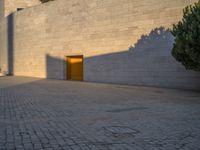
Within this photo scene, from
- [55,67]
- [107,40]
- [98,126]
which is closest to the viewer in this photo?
[98,126]

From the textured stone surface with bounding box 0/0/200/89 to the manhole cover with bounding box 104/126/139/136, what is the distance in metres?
12.2

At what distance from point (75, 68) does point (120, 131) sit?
20.2 meters

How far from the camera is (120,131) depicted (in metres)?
7.87

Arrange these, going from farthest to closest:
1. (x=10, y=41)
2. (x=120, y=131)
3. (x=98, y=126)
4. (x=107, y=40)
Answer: (x=10, y=41)
(x=107, y=40)
(x=98, y=126)
(x=120, y=131)

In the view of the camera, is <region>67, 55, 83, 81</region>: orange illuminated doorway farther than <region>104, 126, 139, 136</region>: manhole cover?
Yes

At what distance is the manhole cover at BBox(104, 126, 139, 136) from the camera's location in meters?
7.66

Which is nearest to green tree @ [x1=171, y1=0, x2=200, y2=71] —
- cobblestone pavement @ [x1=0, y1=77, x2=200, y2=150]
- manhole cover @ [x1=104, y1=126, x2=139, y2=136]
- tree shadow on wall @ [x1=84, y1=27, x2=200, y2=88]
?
tree shadow on wall @ [x1=84, y1=27, x2=200, y2=88]

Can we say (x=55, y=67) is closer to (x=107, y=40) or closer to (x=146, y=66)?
(x=107, y=40)

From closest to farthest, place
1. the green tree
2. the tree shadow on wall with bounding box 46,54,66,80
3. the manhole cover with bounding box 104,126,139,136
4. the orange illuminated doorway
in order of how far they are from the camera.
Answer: the manhole cover with bounding box 104,126,139,136
the green tree
the orange illuminated doorway
the tree shadow on wall with bounding box 46,54,66,80

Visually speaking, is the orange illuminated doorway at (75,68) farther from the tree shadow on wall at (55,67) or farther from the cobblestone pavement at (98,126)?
the cobblestone pavement at (98,126)

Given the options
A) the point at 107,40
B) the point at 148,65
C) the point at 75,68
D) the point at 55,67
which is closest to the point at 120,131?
the point at 148,65

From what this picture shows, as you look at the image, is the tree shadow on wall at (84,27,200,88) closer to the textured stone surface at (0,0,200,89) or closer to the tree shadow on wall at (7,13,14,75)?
the textured stone surface at (0,0,200,89)

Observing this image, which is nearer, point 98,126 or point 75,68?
point 98,126

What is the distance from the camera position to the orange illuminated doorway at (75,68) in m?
27.3
